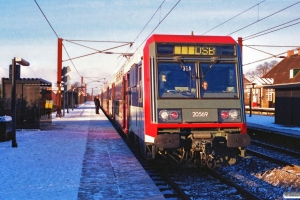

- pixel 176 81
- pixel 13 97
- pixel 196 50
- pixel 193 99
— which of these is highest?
pixel 196 50

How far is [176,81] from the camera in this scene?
9227mm

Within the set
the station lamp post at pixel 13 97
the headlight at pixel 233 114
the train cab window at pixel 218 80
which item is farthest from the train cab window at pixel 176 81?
the station lamp post at pixel 13 97

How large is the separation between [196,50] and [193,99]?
116 centimetres

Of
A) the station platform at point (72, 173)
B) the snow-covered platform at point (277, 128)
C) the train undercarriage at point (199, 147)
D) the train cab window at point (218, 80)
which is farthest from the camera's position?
the snow-covered platform at point (277, 128)

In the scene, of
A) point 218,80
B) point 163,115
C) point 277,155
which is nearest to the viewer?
point 163,115

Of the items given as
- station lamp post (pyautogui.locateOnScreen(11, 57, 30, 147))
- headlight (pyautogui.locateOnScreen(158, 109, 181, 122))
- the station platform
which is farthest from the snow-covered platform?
station lamp post (pyautogui.locateOnScreen(11, 57, 30, 147))

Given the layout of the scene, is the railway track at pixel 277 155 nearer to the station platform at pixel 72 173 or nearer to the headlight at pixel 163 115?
the station platform at pixel 72 173

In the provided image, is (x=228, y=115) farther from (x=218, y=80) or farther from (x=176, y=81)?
(x=176, y=81)

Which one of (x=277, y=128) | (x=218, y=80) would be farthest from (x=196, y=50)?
(x=277, y=128)

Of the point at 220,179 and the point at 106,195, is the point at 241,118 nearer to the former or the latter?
the point at 220,179

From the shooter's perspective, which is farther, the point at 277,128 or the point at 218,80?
the point at 277,128

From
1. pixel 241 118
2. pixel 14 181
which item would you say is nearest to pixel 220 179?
pixel 241 118

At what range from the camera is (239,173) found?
33.6 feet

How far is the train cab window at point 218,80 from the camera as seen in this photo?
932 cm
